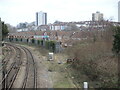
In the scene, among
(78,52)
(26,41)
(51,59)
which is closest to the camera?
(78,52)

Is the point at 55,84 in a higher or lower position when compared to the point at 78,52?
lower

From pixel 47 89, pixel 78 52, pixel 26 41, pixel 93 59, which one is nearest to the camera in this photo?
pixel 47 89

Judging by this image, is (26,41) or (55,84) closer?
(55,84)

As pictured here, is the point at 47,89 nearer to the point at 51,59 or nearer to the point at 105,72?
the point at 105,72

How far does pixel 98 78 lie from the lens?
51.0ft

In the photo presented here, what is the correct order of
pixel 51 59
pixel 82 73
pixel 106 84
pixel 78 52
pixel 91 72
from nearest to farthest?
pixel 106 84 < pixel 91 72 < pixel 82 73 < pixel 78 52 < pixel 51 59

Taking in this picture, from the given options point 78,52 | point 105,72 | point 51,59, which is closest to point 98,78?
point 105,72

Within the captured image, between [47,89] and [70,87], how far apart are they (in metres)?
1.41

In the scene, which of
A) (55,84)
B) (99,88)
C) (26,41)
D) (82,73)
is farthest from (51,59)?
(26,41)

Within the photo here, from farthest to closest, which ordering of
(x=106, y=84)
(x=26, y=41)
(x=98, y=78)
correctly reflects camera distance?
(x=26, y=41)
(x=98, y=78)
(x=106, y=84)

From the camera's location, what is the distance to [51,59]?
28.5 m

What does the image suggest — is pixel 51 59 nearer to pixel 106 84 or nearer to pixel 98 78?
pixel 98 78

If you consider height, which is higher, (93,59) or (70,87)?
(93,59)

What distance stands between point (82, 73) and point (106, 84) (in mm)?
5225
